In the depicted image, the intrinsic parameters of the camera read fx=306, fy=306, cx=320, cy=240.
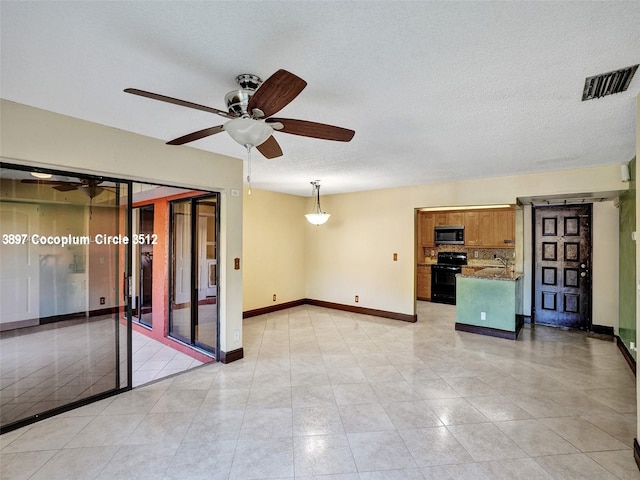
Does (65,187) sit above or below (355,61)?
below

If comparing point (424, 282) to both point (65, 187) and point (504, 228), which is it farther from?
point (65, 187)

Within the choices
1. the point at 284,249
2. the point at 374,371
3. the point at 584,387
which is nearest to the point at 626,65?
the point at 584,387

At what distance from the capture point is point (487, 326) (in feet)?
16.0

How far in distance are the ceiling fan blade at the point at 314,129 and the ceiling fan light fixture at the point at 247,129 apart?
0.12m

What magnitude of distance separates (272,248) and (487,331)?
4.15 m

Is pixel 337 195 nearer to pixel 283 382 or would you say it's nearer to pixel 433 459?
pixel 283 382

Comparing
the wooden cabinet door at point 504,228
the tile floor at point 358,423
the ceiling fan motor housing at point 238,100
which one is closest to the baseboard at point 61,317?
the tile floor at point 358,423

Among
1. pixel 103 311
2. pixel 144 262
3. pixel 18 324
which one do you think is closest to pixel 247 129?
pixel 103 311

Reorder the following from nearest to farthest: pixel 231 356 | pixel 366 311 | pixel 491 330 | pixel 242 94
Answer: pixel 242 94, pixel 231 356, pixel 491 330, pixel 366 311

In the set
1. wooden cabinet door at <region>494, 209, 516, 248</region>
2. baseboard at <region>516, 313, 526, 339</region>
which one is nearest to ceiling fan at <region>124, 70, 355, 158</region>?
baseboard at <region>516, 313, 526, 339</region>

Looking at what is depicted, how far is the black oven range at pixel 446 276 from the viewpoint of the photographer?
7.30m

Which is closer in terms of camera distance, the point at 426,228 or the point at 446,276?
the point at 446,276

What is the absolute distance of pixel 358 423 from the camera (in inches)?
101

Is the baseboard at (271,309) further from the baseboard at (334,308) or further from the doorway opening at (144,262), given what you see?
the doorway opening at (144,262)
